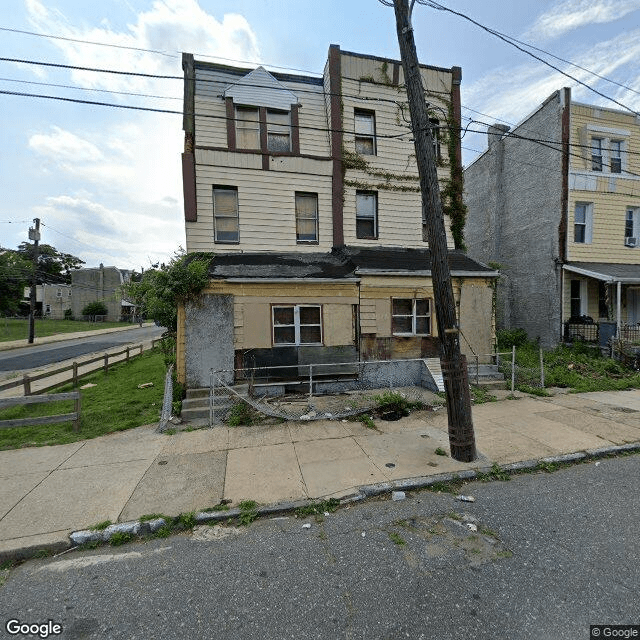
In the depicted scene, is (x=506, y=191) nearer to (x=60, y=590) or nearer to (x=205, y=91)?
(x=205, y=91)

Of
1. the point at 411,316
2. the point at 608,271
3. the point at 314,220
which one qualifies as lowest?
the point at 411,316

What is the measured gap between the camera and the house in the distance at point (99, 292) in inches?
2205

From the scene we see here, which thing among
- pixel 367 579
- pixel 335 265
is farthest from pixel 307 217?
pixel 367 579

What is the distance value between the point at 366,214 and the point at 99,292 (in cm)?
6133

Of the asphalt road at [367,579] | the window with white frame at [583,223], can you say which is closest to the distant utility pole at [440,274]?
the asphalt road at [367,579]

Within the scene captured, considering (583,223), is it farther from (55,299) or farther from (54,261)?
(54,261)

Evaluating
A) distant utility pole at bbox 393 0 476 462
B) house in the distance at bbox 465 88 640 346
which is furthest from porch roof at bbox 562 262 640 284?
distant utility pole at bbox 393 0 476 462

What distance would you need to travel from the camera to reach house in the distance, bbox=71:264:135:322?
184 feet

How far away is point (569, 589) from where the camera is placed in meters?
2.86

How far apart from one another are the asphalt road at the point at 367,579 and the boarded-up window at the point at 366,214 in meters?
9.51

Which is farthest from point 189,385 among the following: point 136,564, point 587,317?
point 587,317

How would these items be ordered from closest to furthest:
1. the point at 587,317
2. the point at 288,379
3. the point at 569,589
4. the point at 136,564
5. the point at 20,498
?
the point at 569,589, the point at 136,564, the point at 20,498, the point at 288,379, the point at 587,317

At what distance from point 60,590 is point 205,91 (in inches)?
505

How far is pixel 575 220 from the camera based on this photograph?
47.6 ft
